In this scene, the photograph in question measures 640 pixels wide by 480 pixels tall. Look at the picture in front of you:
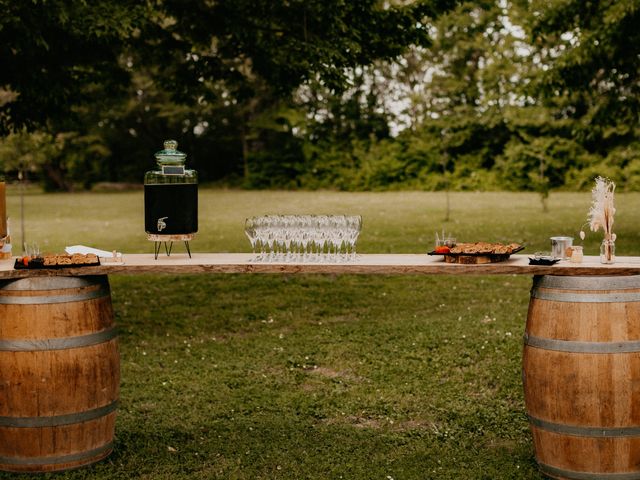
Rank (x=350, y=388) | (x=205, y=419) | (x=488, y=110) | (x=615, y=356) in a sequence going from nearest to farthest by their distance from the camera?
(x=615, y=356)
(x=205, y=419)
(x=350, y=388)
(x=488, y=110)

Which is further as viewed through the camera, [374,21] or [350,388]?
[374,21]

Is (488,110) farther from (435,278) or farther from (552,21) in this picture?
(435,278)

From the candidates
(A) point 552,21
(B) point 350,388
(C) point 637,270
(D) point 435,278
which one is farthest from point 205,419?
(A) point 552,21

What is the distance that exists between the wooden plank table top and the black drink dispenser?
207 millimetres

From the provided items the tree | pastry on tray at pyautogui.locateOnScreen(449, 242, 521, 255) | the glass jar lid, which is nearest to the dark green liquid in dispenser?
the glass jar lid

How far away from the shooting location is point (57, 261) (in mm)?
5012

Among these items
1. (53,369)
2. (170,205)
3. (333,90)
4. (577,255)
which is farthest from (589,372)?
(333,90)

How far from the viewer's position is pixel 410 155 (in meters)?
40.4

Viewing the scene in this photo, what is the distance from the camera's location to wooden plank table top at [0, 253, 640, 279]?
4.74 meters

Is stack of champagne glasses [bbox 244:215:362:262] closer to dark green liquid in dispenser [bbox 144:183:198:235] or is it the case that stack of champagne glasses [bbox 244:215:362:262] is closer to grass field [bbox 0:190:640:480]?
dark green liquid in dispenser [bbox 144:183:198:235]

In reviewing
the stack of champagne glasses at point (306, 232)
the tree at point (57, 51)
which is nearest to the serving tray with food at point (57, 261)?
the stack of champagne glasses at point (306, 232)

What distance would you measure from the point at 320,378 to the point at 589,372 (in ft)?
10.2

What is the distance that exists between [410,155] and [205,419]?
34926mm

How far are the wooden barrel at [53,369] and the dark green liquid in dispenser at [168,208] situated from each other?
479mm
